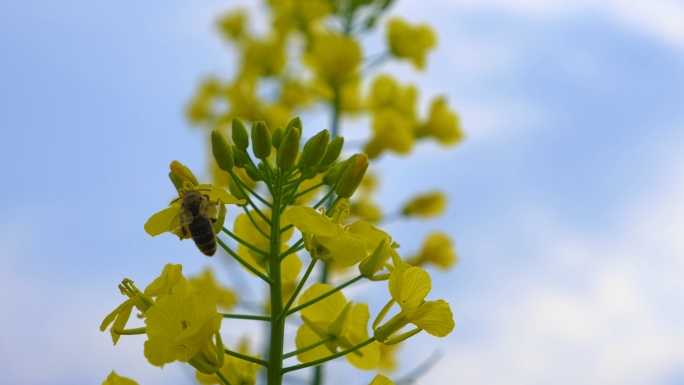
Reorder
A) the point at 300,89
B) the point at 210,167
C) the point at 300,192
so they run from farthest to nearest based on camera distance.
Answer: the point at 300,89
the point at 210,167
the point at 300,192

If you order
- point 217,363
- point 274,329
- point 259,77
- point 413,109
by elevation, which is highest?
point 259,77

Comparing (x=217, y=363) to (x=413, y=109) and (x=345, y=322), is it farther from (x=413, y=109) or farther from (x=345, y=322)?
(x=413, y=109)

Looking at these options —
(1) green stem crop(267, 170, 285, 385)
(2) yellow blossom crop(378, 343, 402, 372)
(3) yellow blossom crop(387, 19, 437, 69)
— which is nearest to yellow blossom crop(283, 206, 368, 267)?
(1) green stem crop(267, 170, 285, 385)

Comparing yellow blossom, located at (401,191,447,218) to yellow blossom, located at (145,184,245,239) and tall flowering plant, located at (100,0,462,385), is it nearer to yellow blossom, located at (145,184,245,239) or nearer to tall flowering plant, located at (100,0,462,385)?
tall flowering plant, located at (100,0,462,385)

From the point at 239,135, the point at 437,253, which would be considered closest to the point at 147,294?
the point at 239,135

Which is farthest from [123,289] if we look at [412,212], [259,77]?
[259,77]

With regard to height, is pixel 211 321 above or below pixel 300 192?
below
